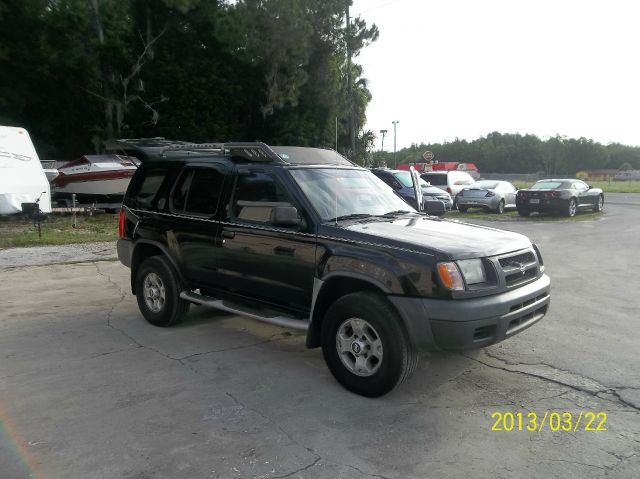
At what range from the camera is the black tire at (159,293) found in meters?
5.68

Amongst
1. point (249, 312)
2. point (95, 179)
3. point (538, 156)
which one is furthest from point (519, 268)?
point (538, 156)

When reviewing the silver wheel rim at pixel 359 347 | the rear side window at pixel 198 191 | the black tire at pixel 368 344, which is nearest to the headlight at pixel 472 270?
the black tire at pixel 368 344

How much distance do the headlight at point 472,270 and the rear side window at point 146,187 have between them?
362 centimetres

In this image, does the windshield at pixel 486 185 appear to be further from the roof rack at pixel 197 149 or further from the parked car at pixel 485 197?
the roof rack at pixel 197 149

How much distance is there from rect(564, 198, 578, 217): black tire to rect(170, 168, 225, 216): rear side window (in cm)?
1650

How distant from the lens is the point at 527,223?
1681 cm

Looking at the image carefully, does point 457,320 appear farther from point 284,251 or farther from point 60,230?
point 60,230

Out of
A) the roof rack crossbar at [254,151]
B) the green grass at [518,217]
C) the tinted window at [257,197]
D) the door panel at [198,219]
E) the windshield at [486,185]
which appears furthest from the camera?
the windshield at [486,185]

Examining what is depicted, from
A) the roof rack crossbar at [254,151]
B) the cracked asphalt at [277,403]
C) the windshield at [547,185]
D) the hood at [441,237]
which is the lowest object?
the cracked asphalt at [277,403]

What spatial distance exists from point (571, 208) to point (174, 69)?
18.9 metres

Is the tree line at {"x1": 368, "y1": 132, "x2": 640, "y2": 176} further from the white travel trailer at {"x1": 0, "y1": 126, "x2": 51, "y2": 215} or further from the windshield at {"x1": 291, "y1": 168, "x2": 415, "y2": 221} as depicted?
the windshield at {"x1": 291, "y1": 168, "x2": 415, "y2": 221}

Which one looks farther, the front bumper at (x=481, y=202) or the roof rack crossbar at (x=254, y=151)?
the front bumper at (x=481, y=202)

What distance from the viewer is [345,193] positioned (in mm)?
4926

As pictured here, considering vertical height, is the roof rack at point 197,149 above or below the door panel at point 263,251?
above
